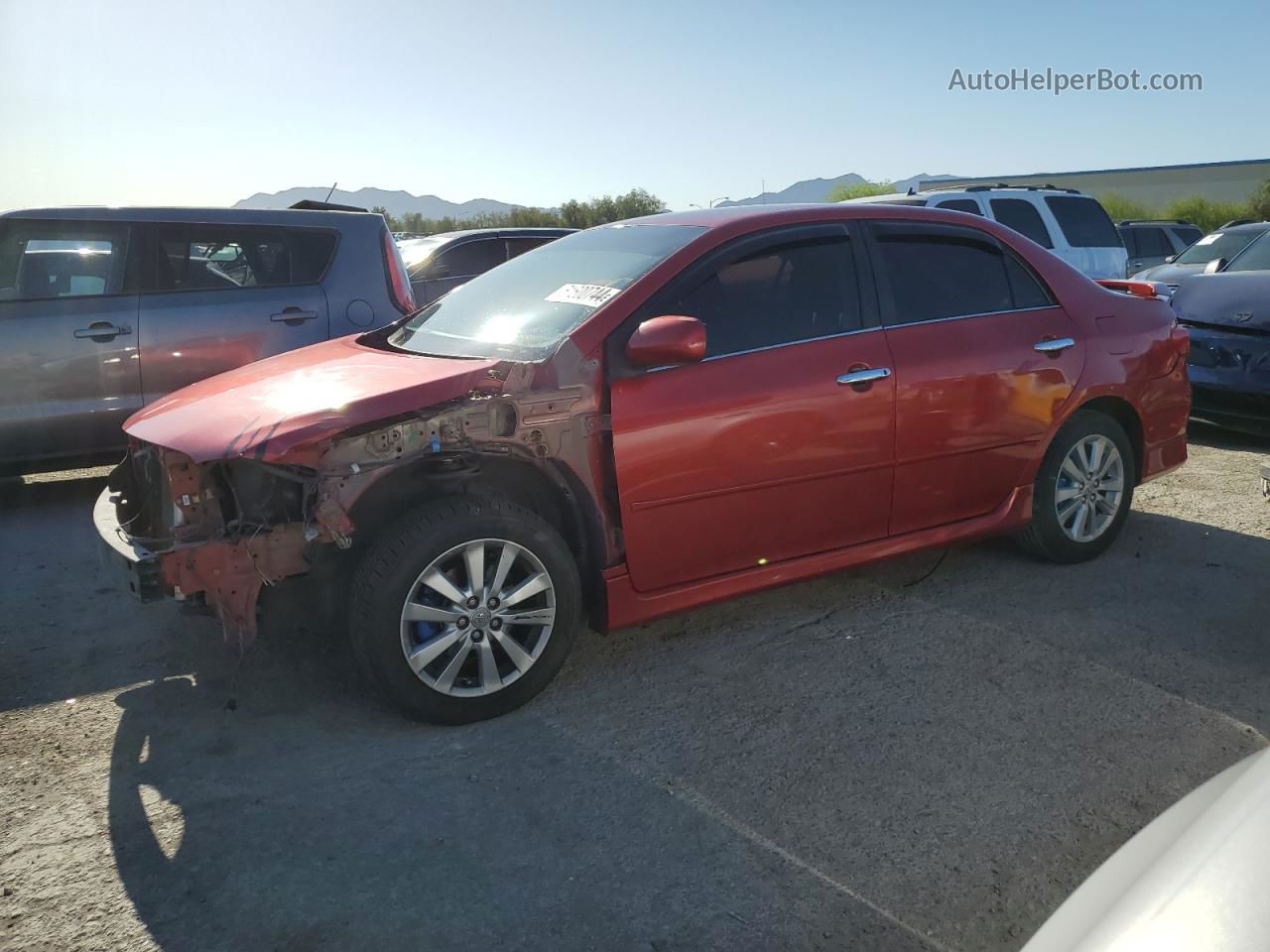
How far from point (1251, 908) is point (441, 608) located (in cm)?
255

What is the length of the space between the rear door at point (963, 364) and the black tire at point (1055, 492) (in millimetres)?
167

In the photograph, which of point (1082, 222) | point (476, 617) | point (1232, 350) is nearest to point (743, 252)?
point (476, 617)

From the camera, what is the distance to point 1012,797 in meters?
3.05

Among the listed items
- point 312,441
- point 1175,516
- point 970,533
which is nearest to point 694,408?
point 312,441

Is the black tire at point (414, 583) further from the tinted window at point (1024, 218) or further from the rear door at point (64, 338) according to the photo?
the tinted window at point (1024, 218)

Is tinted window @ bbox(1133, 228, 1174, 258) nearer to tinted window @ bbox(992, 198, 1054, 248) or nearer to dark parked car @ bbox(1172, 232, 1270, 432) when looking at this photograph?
tinted window @ bbox(992, 198, 1054, 248)

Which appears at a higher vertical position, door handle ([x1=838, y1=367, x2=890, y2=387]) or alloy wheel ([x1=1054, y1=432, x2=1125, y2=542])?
door handle ([x1=838, y1=367, x2=890, y2=387])

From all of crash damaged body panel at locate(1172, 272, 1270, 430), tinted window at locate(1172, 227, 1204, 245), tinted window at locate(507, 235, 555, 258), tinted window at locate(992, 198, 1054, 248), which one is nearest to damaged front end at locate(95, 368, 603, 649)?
crash damaged body panel at locate(1172, 272, 1270, 430)

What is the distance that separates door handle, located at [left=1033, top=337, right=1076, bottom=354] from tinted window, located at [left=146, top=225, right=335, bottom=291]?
14.3 feet

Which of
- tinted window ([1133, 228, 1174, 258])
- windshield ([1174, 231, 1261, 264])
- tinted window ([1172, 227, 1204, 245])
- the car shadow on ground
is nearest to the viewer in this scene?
the car shadow on ground

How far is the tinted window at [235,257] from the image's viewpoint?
6395 mm

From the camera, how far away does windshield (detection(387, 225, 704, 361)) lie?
12.8 feet

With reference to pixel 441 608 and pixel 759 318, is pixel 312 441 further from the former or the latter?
pixel 759 318

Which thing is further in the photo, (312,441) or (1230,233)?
(1230,233)
